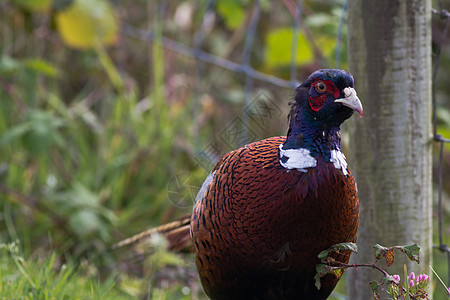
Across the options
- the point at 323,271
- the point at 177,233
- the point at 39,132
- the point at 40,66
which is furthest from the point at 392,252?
the point at 40,66

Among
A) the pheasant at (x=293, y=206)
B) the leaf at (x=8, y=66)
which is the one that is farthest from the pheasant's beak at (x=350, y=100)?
the leaf at (x=8, y=66)

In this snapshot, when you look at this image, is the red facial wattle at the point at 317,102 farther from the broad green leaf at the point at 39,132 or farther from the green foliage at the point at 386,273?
the broad green leaf at the point at 39,132

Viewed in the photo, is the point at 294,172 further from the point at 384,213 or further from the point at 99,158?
the point at 99,158

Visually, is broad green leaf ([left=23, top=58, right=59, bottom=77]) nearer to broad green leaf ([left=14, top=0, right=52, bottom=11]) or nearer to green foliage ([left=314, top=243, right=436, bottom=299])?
broad green leaf ([left=14, top=0, right=52, bottom=11])

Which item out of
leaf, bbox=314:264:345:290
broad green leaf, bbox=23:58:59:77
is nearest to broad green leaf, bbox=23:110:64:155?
broad green leaf, bbox=23:58:59:77

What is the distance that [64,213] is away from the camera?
3.22 meters

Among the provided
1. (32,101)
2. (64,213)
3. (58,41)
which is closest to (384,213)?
(64,213)

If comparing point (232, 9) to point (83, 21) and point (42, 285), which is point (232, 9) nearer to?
point (83, 21)

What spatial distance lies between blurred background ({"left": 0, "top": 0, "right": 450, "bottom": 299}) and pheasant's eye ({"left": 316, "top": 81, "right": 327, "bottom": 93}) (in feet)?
1.99

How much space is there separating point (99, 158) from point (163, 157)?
15.8 inches

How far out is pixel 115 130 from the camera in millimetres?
3863

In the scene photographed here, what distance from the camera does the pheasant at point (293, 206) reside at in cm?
166

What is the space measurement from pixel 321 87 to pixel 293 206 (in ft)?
1.11

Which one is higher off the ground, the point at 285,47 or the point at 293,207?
the point at 285,47
